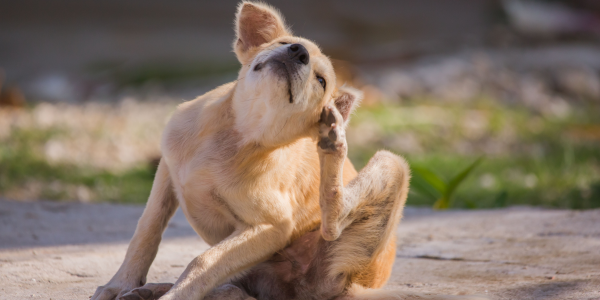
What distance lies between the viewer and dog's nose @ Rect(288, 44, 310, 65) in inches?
101

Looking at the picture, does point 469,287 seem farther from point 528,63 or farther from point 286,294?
point 528,63

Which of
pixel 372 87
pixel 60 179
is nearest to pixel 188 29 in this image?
pixel 372 87

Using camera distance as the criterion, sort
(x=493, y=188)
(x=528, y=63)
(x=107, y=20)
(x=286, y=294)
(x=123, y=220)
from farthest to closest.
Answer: (x=107, y=20) → (x=528, y=63) → (x=493, y=188) → (x=123, y=220) → (x=286, y=294)

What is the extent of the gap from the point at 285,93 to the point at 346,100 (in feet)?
1.28

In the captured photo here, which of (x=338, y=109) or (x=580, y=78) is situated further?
(x=580, y=78)

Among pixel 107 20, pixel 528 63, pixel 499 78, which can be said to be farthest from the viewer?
pixel 107 20

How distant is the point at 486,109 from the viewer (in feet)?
30.3

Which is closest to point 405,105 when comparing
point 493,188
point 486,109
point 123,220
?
point 486,109

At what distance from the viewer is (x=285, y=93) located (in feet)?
8.34

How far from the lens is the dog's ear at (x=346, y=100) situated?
2.80 meters

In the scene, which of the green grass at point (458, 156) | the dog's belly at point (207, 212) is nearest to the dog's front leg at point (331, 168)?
the dog's belly at point (207, 212)

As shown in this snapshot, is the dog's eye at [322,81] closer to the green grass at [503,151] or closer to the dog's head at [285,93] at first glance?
the dog's head at [285,93]

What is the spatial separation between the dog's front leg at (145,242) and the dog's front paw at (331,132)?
823mm

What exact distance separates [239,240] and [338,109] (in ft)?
2.58
